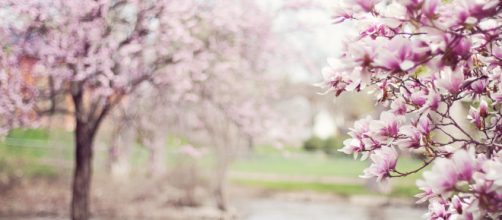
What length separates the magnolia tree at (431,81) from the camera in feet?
5.91

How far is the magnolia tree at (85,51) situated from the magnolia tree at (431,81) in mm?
4461

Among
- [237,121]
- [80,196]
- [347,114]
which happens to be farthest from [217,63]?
[347,114]

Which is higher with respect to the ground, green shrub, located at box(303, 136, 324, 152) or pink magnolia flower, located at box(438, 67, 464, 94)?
pink magnolia flower, located at box(438, 67, 464, 94)

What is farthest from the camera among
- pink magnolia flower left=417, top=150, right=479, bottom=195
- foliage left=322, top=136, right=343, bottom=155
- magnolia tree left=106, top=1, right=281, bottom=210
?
foliage left=322, top=136, right=343, bottom=155

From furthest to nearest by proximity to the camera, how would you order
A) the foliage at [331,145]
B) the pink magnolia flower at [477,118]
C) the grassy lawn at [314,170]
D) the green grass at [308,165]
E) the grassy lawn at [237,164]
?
the foliage at [331,145] < the green grass at [308,165] < the grassy lawn at [314,170] < the grassy lawn at [237,164] < the pink magnolia flower at [477,118]

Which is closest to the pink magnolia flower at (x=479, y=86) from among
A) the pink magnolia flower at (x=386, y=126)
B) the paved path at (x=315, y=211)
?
the pink magnolia flower at (x=386, y=126)

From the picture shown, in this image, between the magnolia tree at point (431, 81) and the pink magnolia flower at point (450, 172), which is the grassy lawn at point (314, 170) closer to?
the magnolia tree at point (431, 81)

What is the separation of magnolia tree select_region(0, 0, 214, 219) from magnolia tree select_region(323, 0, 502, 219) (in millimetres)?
4461

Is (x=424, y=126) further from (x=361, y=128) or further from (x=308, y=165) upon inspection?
(x=308, y=165)

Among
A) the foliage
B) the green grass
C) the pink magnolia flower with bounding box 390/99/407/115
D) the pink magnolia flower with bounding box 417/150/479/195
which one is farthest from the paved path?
the foliage

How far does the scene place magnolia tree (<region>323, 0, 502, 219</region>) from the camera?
5.91ft

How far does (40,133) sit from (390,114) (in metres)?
20.5

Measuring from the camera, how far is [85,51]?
6.84 m

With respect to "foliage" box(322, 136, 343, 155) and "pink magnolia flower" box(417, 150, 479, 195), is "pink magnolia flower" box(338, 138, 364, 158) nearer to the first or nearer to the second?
"pink magnolia flower" box(417, 150, 479, 195)
